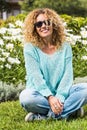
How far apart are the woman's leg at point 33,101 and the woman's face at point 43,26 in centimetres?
66

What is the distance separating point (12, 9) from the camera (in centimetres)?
3156

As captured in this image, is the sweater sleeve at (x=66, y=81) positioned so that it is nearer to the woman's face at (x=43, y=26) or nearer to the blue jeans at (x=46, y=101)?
the blue jeans at (x=46, y=101)

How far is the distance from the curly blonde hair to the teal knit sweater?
0.10 metres

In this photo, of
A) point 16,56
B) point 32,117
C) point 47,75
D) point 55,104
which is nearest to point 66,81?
point 47,75

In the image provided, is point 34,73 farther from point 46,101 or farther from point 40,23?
point 40,23

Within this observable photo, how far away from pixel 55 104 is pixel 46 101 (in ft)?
0.57

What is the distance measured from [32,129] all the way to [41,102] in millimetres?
394

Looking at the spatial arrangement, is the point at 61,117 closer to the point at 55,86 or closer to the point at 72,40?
the point at 55,86

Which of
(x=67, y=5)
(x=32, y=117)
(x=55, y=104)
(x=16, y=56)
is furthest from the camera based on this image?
(x=67, y=5)

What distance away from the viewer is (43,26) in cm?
569

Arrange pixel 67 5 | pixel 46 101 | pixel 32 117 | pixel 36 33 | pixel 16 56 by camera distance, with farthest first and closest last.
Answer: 1. pixel 67 5
2. pixel 16 56
3. pixel 36 33
4. pixel 32 117
5. pixel 46 101

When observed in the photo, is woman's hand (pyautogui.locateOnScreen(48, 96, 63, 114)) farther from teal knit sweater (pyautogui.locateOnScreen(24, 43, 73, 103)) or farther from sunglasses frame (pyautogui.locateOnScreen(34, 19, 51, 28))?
sunglasses frame (pyautogui.locateOnScreen(34, 19, 51, 28))

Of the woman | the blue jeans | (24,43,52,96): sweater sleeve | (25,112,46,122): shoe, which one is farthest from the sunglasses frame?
(25,112,46,122): shoe

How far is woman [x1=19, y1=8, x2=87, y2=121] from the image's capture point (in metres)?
5.54
